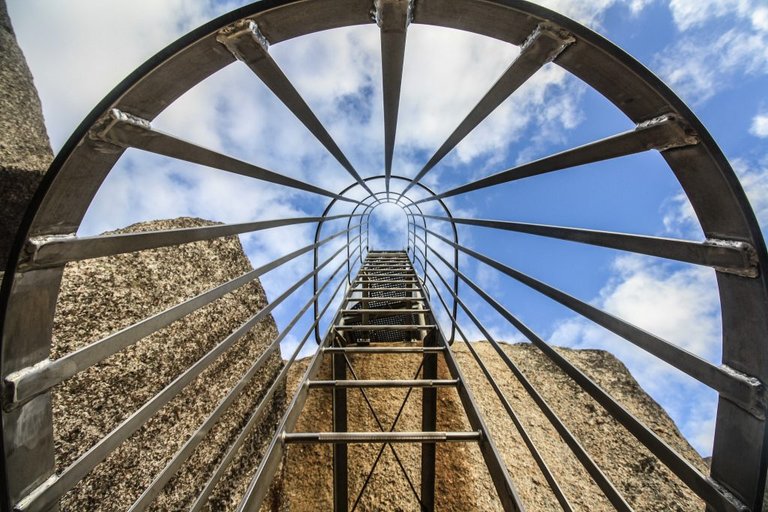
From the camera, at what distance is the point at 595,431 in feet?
18.3

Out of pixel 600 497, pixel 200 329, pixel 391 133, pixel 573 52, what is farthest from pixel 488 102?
pixel 600 497

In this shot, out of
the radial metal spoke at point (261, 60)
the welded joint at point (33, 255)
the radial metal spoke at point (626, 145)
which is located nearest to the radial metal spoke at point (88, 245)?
the welded joint at point (33, 255)

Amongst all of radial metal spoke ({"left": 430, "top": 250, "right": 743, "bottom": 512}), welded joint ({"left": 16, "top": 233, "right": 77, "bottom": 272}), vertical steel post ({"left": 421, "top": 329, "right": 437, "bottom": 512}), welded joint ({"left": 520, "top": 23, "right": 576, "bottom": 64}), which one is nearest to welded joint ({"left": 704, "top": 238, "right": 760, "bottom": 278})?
radial metal spoke ({"left": 430, "top": 250, "right": 743, "bottom": 512})

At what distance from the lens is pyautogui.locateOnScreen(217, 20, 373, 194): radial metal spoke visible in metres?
0.88

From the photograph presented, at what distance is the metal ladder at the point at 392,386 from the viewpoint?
5.85ft

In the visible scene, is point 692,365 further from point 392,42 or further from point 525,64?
point 392,42

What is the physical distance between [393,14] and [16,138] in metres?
6.54

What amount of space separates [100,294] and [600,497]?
605 centimetres

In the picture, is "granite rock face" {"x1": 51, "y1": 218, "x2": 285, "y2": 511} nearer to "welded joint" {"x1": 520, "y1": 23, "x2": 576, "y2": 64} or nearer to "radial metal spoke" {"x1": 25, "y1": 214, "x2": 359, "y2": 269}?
"radial metal spoke" {"x1": 25, "y1": 214, "x2": 359, "y2": 269}

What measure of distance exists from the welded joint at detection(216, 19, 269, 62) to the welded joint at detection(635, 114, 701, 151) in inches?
38.3

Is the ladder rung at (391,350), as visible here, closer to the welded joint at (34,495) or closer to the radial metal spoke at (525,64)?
the radial metal spoke at (525,64)

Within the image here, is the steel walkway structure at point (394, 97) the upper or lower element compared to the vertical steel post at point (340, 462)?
upper

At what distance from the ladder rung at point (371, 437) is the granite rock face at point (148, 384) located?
5.25 ft

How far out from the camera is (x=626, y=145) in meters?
0.87
